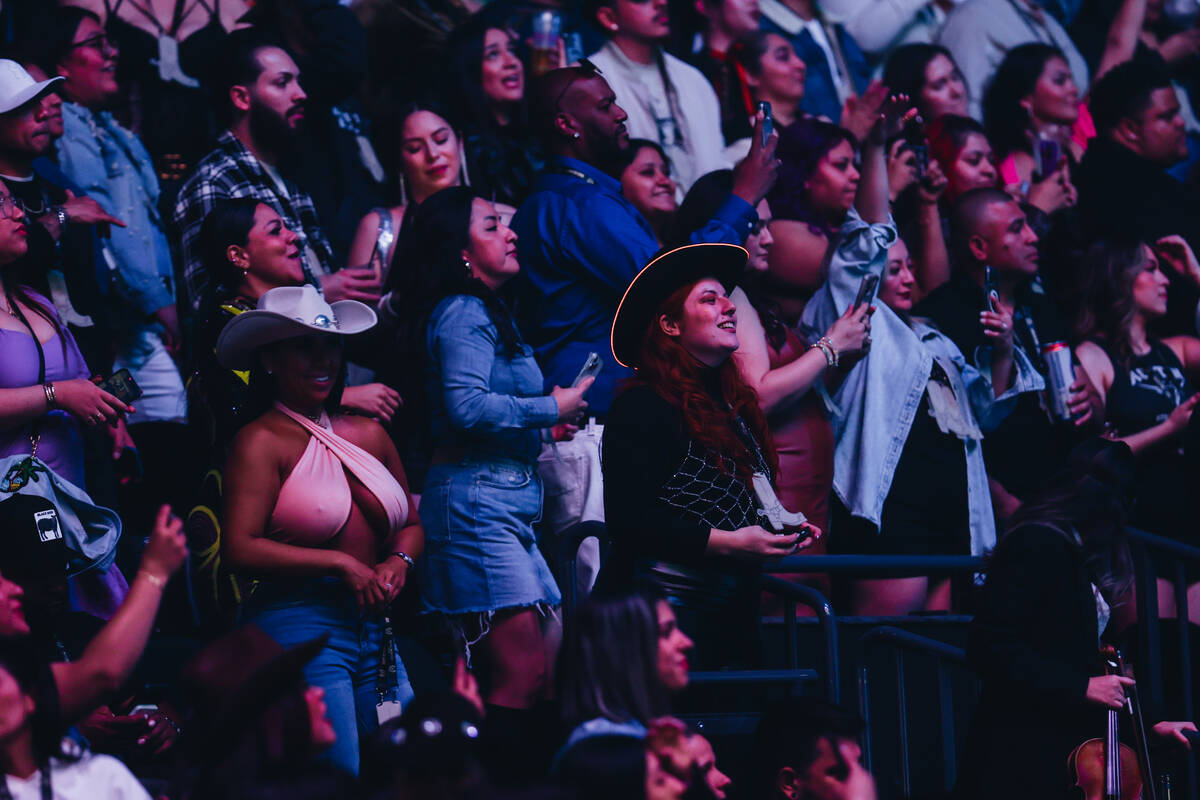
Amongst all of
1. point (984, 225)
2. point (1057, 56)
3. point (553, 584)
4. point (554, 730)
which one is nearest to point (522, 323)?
point (553, 584)

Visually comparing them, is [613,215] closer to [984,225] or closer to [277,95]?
[277,95]

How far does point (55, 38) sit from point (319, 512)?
104 inches

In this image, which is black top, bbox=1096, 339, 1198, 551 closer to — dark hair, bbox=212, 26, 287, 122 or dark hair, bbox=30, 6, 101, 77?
dark hair, bbox=212, 26, 287, 122

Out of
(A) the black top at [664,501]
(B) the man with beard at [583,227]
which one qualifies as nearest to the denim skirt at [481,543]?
(A) the black top at [664,501]

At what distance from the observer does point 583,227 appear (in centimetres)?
562

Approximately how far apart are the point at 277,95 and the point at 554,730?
2799 millimetres

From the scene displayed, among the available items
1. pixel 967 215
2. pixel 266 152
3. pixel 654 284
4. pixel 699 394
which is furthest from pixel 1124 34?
pixel 699 394

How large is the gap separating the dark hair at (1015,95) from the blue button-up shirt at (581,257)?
3.63m

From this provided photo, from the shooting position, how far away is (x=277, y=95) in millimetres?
6137

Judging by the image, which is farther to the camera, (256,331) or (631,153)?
(631,153)

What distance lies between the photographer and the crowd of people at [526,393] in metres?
3.77

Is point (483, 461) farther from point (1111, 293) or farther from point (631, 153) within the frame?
point (1111, 293)

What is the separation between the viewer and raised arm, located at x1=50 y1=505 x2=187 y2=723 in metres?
3.48

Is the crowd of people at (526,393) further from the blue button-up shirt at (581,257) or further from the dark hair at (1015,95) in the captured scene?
the dark hair at (1015,95)
